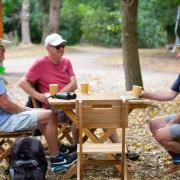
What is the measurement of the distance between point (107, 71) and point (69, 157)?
13.4 meters

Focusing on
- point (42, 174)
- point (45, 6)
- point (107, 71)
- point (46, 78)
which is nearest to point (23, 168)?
point (42, 174)

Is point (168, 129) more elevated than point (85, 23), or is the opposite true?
point (168, 129)

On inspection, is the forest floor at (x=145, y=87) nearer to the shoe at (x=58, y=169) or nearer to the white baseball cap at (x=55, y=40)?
the shoe at (x=58, y=169)

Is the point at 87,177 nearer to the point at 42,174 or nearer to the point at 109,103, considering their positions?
the point at 42,174

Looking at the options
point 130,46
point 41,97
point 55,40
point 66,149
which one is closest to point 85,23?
point 130,46

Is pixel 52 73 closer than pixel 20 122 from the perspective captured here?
No

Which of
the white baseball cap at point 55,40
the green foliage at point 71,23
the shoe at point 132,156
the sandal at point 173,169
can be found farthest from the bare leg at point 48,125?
the green foliage at point 71,23

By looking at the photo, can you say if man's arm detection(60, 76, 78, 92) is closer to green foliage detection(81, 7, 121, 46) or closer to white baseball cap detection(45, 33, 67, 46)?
white baseball cap detection(45, 33, 67, 46)

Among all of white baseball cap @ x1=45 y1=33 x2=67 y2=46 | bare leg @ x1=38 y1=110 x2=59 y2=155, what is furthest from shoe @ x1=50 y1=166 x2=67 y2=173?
white baseball cap @ x1=45 y1=33 x2=67 y2=46

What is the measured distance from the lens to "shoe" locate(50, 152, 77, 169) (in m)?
5.52

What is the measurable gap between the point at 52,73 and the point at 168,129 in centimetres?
166

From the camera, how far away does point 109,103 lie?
15.8 feet

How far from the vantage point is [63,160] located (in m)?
5.54

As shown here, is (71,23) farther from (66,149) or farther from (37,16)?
(66,149)
